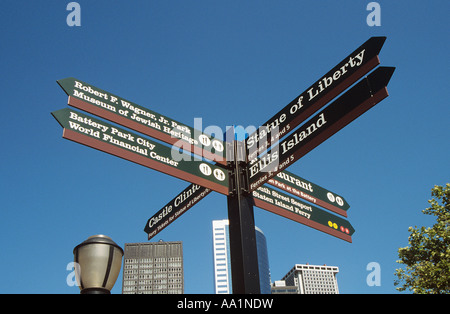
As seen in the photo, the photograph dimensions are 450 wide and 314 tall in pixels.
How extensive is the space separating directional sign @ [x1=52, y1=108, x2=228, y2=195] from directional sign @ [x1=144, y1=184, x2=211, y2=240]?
0.31m

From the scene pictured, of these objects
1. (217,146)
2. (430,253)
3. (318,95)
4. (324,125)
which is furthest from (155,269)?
(324,125)

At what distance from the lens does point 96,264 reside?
14.9 feet

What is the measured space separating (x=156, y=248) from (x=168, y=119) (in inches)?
7483

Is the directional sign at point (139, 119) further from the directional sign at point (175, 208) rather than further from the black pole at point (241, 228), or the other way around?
the directional sign at point (175, 208)

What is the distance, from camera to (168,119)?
21.0 ft

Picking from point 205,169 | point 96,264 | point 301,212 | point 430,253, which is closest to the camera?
point 96,264

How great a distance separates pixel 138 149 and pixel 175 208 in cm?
158

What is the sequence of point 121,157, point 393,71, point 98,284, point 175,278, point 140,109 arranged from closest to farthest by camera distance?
point 98,284, point 393,71, point 121,157, point 140,109, point 175,278

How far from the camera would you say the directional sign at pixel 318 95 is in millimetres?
5301

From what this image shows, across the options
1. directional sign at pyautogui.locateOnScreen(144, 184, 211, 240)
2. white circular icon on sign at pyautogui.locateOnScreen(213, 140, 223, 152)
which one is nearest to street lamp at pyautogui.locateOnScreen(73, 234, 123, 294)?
directional sign at pyautogui.locateOnScreen(144, 184, 211, 240)

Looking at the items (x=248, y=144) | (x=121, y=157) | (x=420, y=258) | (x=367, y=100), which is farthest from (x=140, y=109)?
(x=420, y=258)

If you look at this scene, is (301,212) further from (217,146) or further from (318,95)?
(318,95)

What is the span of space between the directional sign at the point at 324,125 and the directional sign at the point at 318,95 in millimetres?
128
